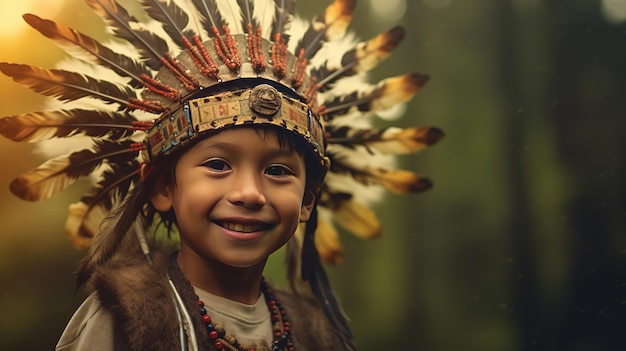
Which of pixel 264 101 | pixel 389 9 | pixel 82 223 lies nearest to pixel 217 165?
pixel 264 101

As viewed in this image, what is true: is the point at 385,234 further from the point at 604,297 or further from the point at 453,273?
the point at 604,297

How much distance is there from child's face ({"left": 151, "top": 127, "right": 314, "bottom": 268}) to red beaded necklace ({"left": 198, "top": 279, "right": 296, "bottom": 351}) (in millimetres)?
130

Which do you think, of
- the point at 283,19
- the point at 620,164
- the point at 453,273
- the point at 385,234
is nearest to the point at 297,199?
the point at 283,19

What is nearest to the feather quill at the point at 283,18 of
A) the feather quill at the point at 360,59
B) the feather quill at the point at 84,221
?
the feather quill at the point at 360,59

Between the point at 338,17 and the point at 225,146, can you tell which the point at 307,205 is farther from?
the point at 338,17

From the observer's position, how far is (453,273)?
1775 mm

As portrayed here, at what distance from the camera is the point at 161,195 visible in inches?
49.1

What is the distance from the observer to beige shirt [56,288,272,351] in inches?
43.0

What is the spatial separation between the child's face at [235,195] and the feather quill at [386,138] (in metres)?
0.31

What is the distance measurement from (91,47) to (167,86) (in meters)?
0.18

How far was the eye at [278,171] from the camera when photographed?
1.19 metres

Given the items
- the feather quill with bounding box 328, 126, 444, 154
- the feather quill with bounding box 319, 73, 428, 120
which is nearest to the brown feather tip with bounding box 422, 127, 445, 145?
the feather quill with bounding box 328, 126, 444, 154

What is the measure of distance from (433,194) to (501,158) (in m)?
0.22

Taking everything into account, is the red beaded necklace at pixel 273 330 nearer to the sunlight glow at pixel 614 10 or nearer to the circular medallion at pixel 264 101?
the circular medallion at pixel 264 101
